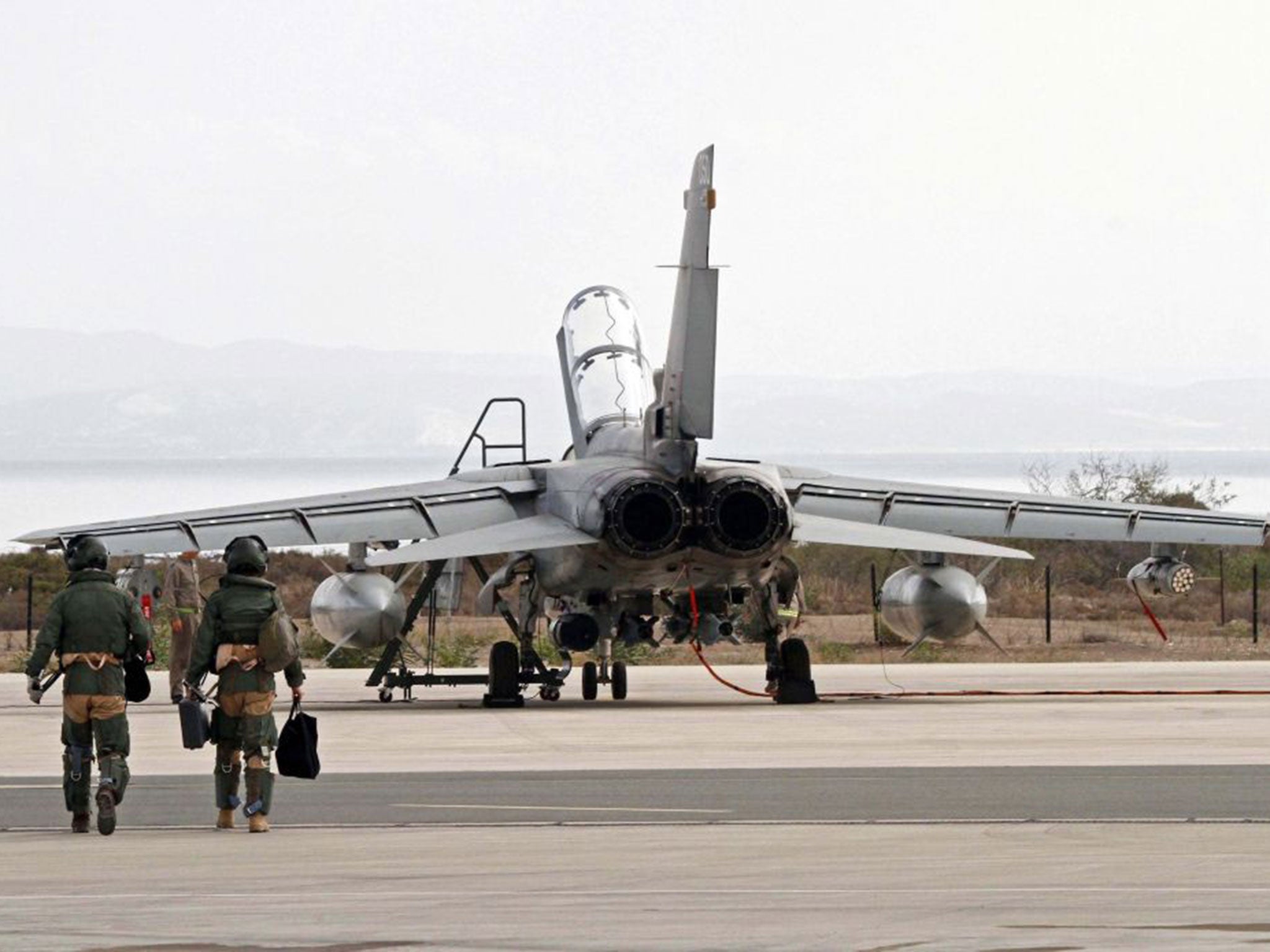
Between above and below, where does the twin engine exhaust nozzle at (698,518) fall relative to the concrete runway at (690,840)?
above

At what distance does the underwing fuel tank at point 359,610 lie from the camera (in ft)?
84.5

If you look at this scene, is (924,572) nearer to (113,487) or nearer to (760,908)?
(760,908)

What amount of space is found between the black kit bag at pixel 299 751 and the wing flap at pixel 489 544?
32.4 ft

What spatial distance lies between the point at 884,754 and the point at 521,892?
8335mm

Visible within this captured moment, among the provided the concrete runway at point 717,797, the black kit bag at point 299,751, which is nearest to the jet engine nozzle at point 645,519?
the concrete runway at point 717,797

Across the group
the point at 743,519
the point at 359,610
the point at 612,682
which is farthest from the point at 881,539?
the point at 359,610

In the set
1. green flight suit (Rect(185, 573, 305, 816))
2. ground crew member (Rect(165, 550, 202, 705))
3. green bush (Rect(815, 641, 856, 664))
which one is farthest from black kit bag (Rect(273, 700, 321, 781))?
green bush (Rect(815, 641, 856, 664))

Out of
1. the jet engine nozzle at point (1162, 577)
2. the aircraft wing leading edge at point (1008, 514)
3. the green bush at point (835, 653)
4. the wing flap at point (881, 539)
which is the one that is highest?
the aircraft wing leading edge at point (1008, 514)

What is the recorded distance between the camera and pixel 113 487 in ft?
551

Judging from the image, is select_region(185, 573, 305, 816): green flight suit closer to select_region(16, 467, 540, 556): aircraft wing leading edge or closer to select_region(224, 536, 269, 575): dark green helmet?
select_region(224, 536, 269, 575): dark green helmet

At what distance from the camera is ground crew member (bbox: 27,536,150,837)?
13.9m

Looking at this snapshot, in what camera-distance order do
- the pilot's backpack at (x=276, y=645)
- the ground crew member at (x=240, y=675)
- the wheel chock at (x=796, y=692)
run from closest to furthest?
the ground crew member at (x=240, y=675)
the pilot's backpack at (x=276, y=645)
the wheel chock at (x=796, y=692)

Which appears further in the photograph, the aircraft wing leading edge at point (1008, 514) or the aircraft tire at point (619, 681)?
the aircraft tire at point (619, 681)

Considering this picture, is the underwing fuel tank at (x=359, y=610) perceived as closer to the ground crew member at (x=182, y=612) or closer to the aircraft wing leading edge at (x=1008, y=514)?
the ground crew member at (x=182, y=612)
